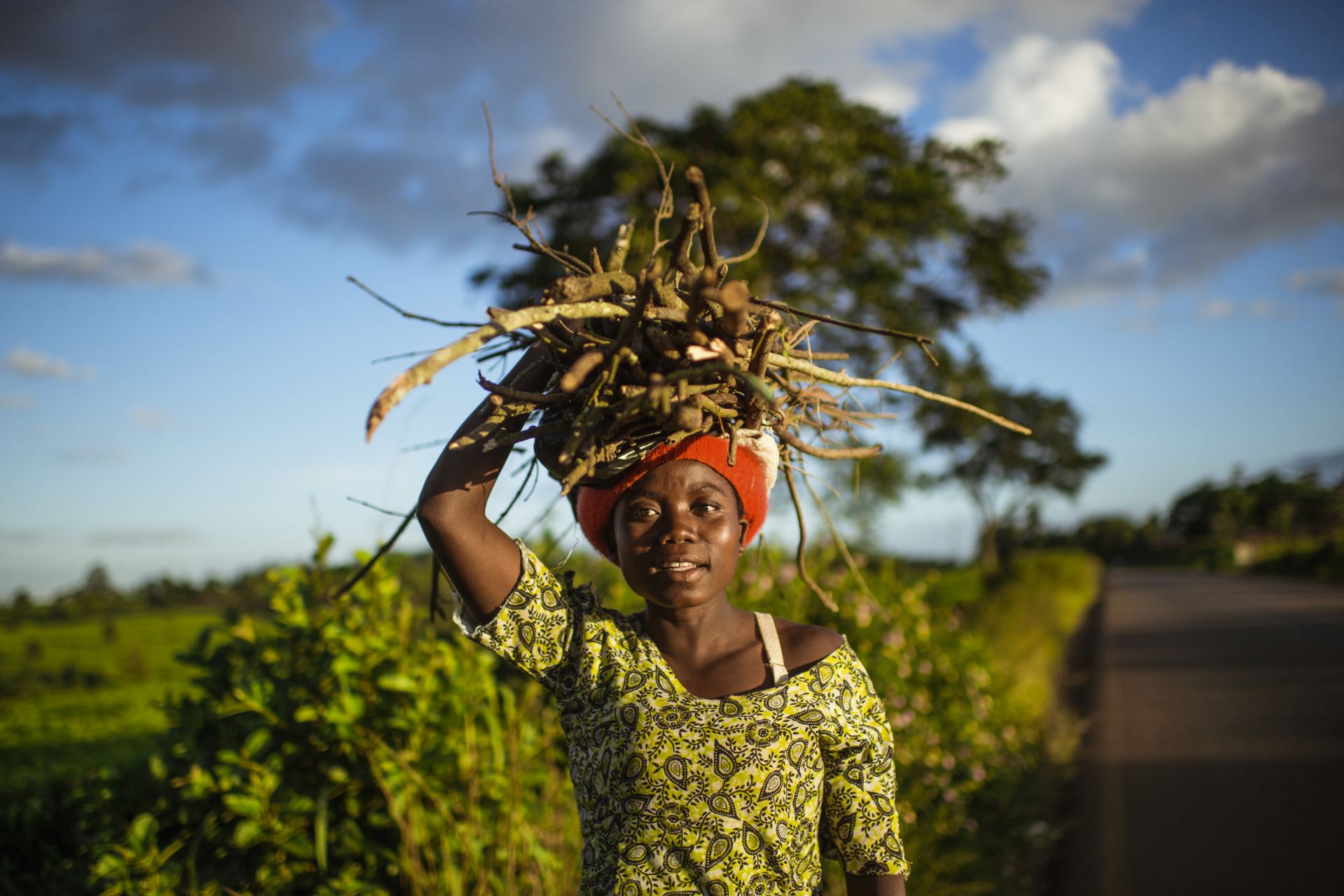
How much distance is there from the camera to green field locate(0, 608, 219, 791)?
455 centimetres

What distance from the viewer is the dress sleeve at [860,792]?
2.03m

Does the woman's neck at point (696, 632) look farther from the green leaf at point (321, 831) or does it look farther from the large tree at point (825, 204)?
the large tree at point (825, 204)

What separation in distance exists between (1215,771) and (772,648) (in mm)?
6055

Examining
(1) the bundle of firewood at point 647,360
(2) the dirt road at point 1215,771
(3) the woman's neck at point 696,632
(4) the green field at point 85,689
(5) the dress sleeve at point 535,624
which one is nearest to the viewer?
(1) the bundle of firewood at point 647,360

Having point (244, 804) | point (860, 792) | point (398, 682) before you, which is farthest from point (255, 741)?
point (860, 792)

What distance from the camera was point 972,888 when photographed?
4.27 m

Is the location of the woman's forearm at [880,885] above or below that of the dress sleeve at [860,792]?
below

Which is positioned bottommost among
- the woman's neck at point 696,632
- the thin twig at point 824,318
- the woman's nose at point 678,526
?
the woman's neck at point 696,632

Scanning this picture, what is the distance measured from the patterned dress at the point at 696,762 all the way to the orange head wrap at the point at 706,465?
17 centimetres

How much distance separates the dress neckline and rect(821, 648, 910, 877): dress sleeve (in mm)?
52

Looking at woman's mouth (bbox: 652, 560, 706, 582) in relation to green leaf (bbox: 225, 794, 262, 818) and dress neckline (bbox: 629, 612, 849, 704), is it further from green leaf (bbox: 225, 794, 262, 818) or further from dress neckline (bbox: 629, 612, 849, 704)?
green leaf (bbox: 225, 794, 262, 818)

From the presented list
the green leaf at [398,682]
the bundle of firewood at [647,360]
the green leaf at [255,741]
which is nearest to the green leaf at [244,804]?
the green leaf at [255,741]

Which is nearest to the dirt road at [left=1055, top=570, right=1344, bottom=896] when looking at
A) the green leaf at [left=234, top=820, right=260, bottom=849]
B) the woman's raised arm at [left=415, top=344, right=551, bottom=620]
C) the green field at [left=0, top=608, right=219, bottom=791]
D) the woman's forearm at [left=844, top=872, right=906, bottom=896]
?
the woman's forearm at [left=844, top=872, right=906, bottom=896]

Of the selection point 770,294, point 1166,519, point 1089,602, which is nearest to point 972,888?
point 770,294
